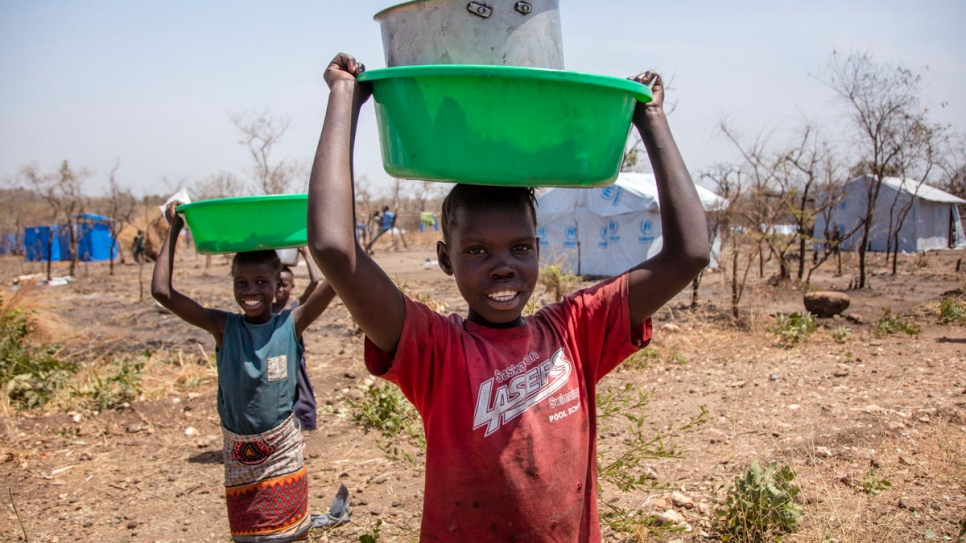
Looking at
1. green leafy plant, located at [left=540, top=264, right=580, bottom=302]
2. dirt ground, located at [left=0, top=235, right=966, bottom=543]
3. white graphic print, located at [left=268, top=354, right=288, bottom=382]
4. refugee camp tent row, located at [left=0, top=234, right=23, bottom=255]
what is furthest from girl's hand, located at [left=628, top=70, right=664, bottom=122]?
refugee camp tent row, located at [left=0, top=234, right=23, bottom=255]


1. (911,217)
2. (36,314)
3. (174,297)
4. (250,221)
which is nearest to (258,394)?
(174,297)

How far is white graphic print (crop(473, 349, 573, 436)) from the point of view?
1.38 meters

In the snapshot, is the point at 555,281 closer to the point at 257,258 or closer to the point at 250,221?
the point at 257,258

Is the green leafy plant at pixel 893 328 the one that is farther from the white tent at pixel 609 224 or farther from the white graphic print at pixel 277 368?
the white tent at pixel 609 224

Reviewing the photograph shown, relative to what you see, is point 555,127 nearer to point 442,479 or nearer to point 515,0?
point 515,0

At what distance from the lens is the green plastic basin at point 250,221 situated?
98.3 inches

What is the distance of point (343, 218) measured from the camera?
3.97ft

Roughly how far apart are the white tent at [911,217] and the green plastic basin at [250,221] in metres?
23.1

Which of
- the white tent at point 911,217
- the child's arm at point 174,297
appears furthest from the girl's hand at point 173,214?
the white tent at point 911,217

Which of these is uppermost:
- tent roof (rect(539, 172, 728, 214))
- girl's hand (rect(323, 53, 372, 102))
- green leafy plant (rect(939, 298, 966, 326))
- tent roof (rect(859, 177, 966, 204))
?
tent roof (rect(859, 177, 966, 204))

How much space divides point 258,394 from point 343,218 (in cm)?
175

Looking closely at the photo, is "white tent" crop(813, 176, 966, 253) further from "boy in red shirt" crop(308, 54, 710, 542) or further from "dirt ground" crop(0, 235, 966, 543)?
"boy in red shirt" crop(308, 54, 710, 542)

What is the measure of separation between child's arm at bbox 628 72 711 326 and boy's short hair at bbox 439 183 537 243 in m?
0.28

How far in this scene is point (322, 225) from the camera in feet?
3.93
